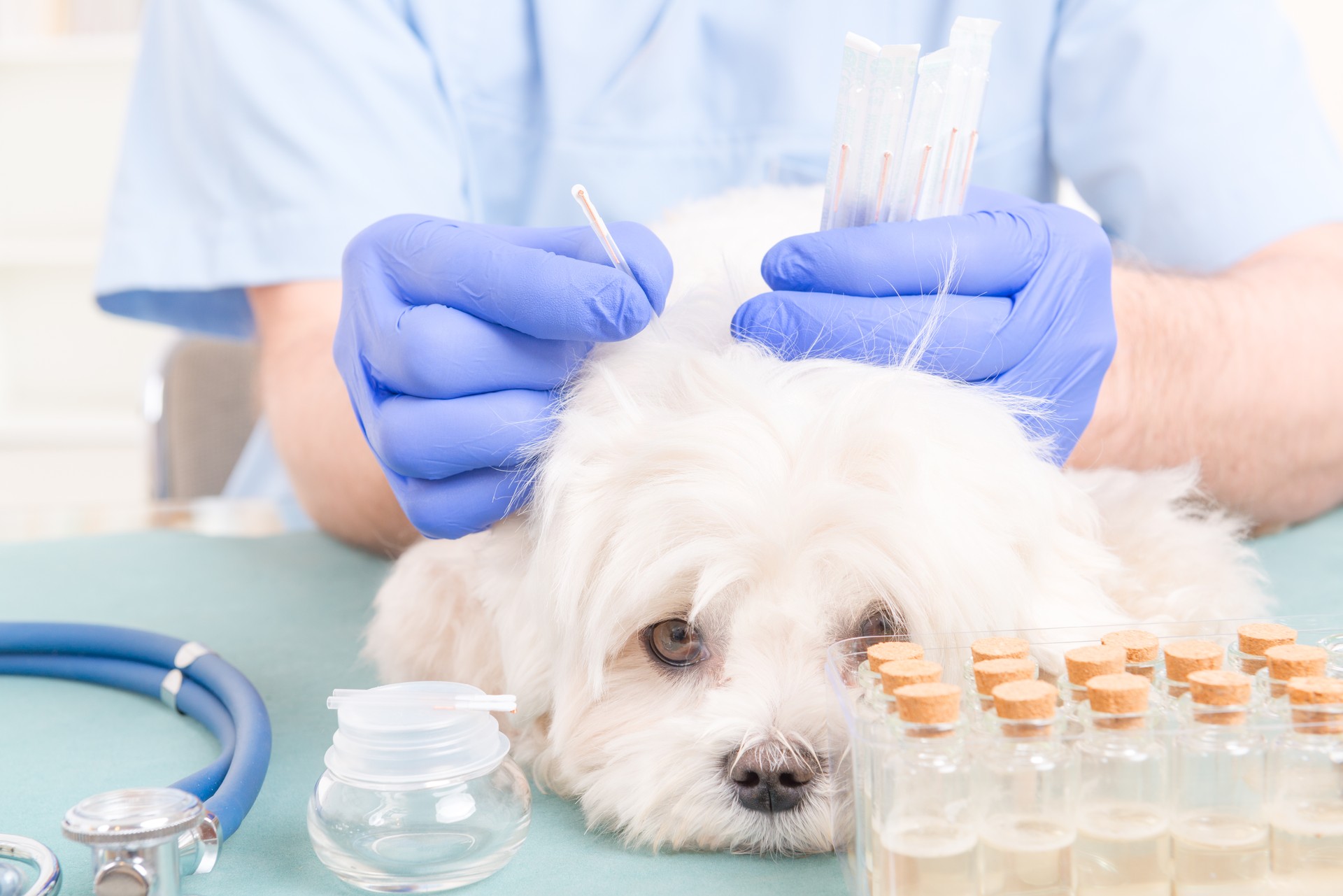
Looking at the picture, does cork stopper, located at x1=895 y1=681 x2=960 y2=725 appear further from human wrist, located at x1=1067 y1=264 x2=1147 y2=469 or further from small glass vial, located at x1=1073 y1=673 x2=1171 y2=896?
human wrist, located at x1=1067 y1=264 x2=1147 y2=469

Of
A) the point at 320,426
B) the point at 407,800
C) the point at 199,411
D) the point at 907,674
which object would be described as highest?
the point at 907,674

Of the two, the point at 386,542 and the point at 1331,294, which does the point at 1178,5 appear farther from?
the point at 386,542

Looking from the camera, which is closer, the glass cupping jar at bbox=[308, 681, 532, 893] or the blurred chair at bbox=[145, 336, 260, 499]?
the glass cupping jar at bbox=[308, 681, 532, 893]

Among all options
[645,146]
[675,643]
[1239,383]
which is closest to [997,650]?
[675,643]

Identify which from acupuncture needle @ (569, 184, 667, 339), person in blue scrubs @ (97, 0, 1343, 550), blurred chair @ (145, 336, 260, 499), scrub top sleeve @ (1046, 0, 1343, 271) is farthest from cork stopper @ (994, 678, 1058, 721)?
blurred chair @ (145, 336, 260, 499)

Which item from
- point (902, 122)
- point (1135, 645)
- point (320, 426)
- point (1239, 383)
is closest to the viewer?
point (1135, 645)

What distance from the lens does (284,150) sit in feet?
4.74

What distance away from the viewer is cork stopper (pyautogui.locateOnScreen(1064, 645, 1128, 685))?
1.81ft

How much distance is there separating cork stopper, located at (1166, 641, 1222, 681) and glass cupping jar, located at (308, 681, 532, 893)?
0.35m

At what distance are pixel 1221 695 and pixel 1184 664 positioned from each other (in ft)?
0.17

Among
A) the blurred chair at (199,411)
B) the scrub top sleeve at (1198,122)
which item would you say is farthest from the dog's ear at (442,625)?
the blurred chair at (199,411)

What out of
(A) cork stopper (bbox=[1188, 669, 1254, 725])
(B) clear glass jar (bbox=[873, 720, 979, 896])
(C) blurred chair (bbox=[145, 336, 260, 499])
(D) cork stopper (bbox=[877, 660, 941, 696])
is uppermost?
(A) cork stopper (bbox=[1188, 669, 1254, 725])

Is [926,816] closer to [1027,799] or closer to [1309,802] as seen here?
[1027,799]

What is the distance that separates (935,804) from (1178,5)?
1.33m
